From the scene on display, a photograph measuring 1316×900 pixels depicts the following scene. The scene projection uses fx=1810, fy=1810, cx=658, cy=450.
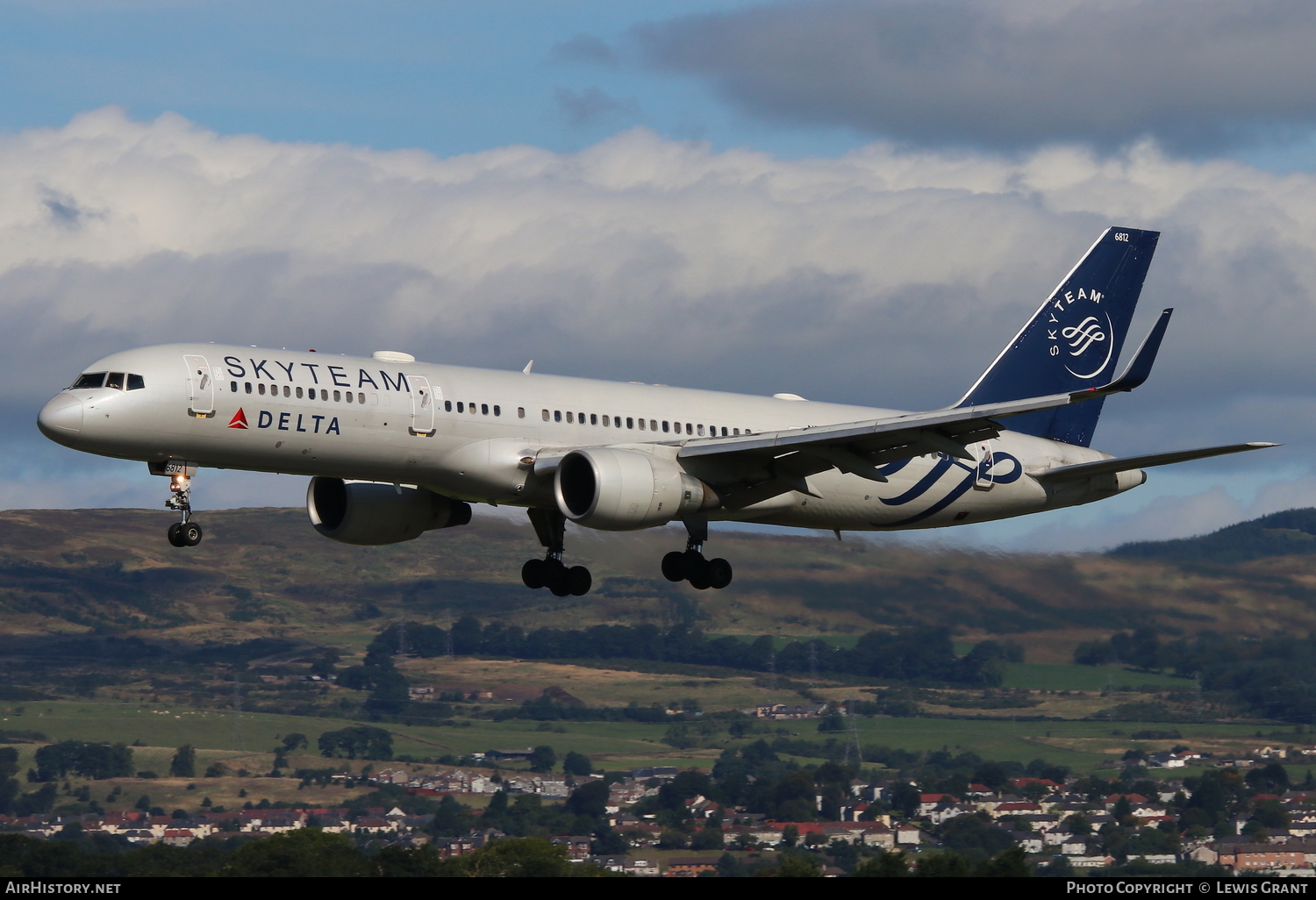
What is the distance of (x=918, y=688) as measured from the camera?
89.5 metres

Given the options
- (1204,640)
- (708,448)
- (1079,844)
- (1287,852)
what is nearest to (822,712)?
(1079,844)

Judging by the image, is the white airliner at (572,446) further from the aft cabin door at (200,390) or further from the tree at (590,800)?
the tree at (590,800)

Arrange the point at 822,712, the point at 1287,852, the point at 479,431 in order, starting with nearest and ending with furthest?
the point at 479,431 → the point at 1287,852 → the point at 822,712

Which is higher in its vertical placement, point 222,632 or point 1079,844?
point 222,632

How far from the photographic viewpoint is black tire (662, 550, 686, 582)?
1785 inches

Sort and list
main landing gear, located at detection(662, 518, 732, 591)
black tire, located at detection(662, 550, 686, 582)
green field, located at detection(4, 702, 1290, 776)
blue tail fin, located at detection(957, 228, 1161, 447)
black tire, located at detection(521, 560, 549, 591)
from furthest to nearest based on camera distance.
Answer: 1. green field, located at detection(4, 702, 1290, 776)
2. blue tail fin, located at detection(957, 228, 1161, 447)
3. black tire, located at detection(521, 560, 549, 591)
4. black tire, located at detection(662, 550, 686, 582)
5. main landing gear, located at detection(662, 518, 732, 591)

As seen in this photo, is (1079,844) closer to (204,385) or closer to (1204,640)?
(1204,640)

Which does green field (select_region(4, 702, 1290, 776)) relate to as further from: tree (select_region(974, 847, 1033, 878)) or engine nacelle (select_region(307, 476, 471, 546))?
engine nacelle (select_region(307, 476, 471, 546))

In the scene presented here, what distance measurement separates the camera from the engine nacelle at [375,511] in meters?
45.1

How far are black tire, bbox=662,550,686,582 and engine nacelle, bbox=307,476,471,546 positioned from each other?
16.9 ft

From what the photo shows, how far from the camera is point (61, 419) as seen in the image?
3681 cm

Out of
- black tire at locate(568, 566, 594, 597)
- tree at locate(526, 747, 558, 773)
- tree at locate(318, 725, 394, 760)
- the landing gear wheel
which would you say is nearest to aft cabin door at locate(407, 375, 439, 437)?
the landing gear wheel

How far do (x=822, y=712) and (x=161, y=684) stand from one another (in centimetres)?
5543

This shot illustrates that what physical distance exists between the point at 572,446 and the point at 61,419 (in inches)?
441
